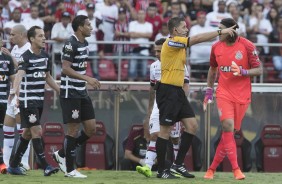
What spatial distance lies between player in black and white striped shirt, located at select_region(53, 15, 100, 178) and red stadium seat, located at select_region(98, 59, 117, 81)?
648 cm

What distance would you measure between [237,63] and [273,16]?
9643mm

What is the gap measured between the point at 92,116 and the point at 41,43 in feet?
4.33

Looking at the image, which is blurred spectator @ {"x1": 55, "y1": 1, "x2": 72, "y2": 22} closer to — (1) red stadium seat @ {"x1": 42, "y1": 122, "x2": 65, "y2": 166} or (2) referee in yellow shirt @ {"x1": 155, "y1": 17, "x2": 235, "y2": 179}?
(1) red stadium seat @ {"x1": 42, "y1": 122, "x2": 65, "y2": 166}

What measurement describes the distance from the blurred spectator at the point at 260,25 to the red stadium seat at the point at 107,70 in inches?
149

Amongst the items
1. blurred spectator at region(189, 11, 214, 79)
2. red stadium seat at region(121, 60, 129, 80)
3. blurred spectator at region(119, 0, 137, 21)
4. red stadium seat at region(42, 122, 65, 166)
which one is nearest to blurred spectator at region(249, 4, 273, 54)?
blurred spectator at region(189, 11, 214, 79)

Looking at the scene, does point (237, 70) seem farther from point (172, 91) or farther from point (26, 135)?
point (26, 135)

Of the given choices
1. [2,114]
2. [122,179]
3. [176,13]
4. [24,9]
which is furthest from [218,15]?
[122,179]

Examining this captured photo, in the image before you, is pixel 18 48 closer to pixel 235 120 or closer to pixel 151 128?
pixel 151 128

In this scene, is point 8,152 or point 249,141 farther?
point 249,141

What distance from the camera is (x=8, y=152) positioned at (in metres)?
15.7

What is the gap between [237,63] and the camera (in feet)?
45.6

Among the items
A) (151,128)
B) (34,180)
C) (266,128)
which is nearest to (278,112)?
(266,128)

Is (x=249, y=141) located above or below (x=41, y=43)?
below

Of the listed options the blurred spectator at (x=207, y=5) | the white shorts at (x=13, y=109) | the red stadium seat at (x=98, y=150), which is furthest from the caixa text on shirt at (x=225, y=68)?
the blurred spectator at (x=207, y=5)
